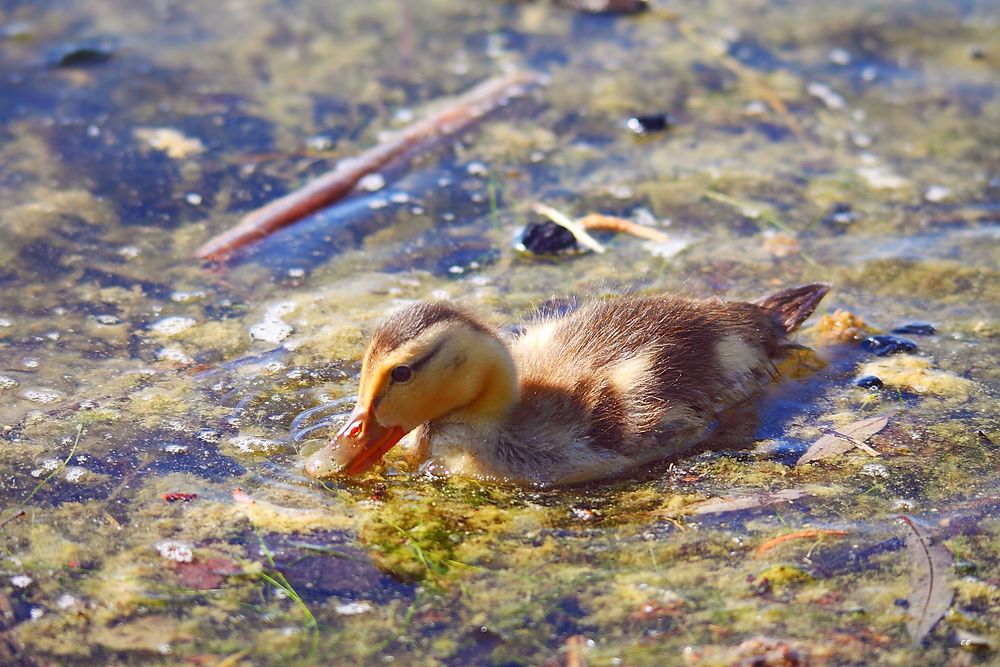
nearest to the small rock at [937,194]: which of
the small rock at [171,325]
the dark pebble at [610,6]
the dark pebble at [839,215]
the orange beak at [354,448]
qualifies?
the dark pebble at [839,215]

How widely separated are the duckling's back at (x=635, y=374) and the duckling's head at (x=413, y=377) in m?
0.29

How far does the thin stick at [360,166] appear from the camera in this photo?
6.47m

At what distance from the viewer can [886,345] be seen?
5.58m

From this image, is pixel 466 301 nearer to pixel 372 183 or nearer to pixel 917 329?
pixel 372 183

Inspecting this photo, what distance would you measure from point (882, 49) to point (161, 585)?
7.18 metres

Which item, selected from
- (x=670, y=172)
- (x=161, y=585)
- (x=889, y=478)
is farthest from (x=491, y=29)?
(x=161, y=585)

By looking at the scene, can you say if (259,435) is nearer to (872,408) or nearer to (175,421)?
(175,421)

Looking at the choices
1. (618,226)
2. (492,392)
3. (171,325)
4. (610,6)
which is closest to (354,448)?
(492,392)

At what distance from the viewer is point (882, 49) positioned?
29.8 feet

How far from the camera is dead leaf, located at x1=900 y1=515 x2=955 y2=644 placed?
375 cm

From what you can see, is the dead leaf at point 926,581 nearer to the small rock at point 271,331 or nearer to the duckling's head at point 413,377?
the duckling's head at point 413,377

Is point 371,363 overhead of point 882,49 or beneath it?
overhead

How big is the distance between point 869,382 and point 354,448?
2309mm

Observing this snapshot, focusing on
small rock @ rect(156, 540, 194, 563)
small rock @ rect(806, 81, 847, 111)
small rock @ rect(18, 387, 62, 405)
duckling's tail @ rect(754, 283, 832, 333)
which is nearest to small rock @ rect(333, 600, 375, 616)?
small rock @ rect(156, 540, 194, 563)
